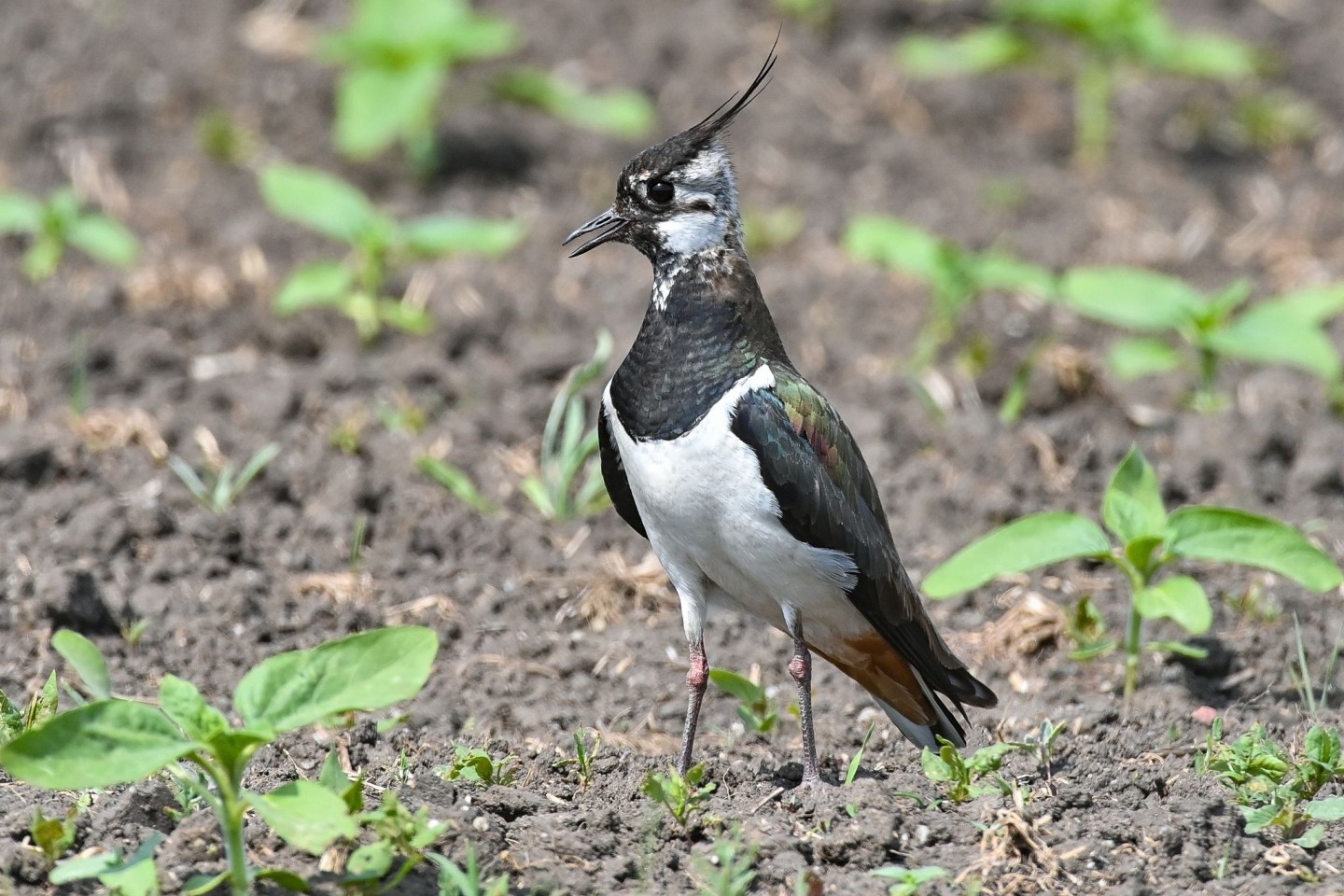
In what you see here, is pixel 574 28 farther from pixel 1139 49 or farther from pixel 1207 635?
pixel 1207 635

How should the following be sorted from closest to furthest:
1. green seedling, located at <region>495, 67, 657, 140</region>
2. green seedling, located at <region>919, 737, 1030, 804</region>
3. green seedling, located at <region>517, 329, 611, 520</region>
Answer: green seedling, located at <region>919, 737, 1030, 804</region> < green seedling, located at <region>517, 329, 611, 520</region> < green seedling, located at <region>495, 67, 657, 140</region>

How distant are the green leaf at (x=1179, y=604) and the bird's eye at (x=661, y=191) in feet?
5.51

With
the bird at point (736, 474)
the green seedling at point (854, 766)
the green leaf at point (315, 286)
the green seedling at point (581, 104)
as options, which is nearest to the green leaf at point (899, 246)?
the green seedling at point (581, 104)

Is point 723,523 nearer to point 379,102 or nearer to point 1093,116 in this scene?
point 379,102

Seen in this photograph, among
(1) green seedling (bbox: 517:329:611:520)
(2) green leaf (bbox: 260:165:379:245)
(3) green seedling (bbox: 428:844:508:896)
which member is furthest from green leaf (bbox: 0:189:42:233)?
(3) green seedling (bbox: 428:844:508:896)

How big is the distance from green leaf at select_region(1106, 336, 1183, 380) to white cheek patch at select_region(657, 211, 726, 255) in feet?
7.96

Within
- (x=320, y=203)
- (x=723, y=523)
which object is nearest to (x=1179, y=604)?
(x=723, y=523)

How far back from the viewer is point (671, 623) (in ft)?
17.7

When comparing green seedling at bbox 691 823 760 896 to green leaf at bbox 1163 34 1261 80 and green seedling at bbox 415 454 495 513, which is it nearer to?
green seedling at bbox 415 454 495 513

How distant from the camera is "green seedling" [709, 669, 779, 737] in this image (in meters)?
4.58

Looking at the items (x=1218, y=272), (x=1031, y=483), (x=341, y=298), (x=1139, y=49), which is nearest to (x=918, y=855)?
(x=1031, y=483)

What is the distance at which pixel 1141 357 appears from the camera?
21.3 feet

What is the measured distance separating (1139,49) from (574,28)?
9.69ft

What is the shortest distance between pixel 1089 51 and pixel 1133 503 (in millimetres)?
4356
